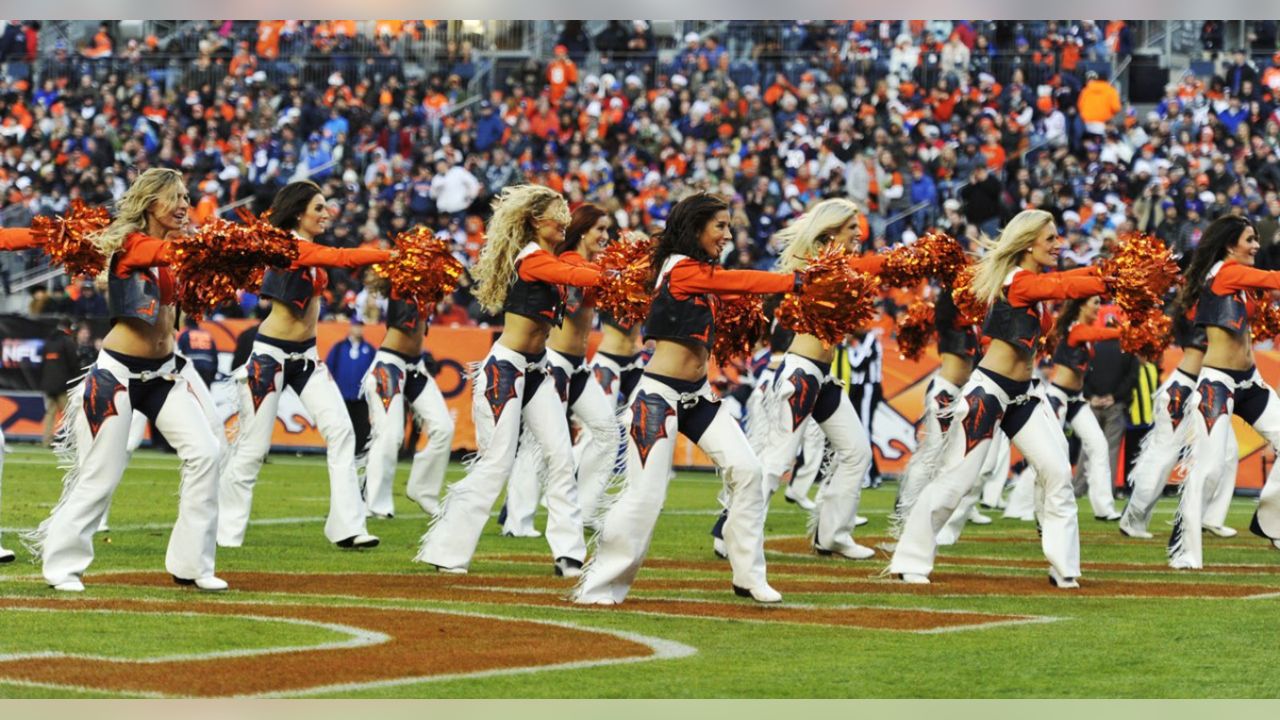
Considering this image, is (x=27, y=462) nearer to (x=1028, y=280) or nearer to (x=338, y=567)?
(x=338, y=567)

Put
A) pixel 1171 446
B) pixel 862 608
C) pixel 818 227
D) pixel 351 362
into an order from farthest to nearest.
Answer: pixel 351 362
pixel 1171 446
pixel 818 227
pixel 862 608

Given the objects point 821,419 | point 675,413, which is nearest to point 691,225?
point 675,413

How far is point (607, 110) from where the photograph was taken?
96.8ft

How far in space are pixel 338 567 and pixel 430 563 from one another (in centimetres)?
63

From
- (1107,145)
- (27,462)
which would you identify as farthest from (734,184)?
(27,462)

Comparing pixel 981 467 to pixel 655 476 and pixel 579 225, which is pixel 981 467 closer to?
pixel 655 476

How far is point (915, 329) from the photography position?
1375cm

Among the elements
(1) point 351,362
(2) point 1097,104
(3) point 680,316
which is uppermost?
(2) point 1097,104

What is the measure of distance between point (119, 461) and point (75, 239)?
1.16 m

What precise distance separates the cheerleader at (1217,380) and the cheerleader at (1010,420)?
4.90ft

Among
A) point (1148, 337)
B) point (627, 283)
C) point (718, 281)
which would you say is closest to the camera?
point (718, 281)

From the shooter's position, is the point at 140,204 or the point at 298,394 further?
the point at 298,394

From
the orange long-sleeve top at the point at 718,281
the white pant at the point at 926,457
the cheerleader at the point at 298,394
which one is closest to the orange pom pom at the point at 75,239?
the cheerleader at the point at 298,394

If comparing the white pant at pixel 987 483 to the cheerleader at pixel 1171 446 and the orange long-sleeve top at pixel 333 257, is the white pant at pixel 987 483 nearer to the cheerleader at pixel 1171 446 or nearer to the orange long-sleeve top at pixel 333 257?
the cheerleader at pixel 1171 446
